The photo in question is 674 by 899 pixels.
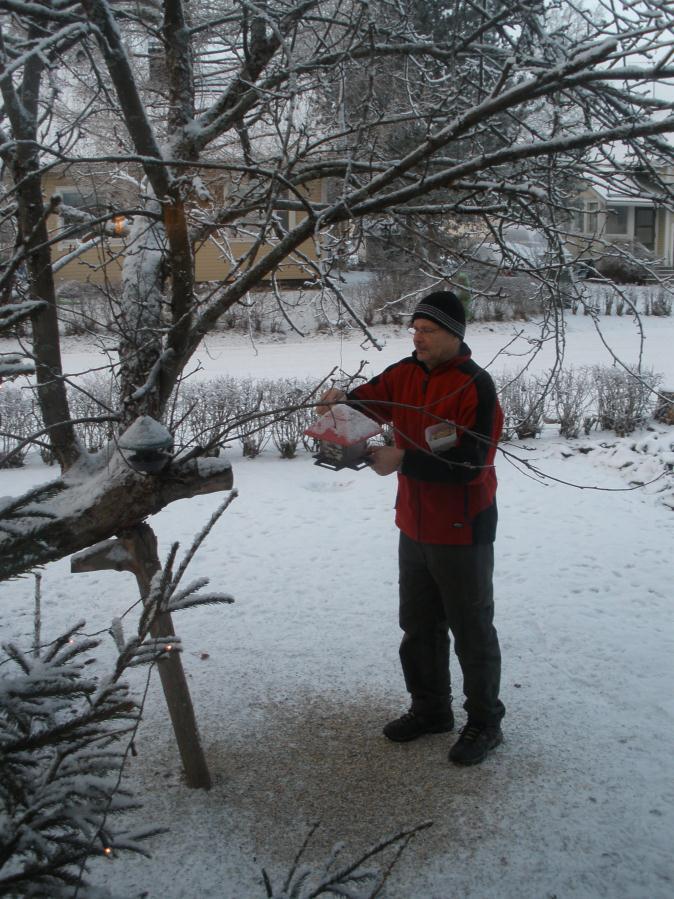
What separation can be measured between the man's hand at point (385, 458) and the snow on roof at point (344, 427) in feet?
0.28

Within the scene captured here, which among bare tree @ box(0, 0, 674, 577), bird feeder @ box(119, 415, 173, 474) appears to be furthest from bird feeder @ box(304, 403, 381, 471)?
bird feeder @ box(119, 415, 173, 474)

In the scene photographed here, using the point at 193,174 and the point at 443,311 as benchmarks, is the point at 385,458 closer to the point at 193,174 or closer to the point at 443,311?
the point at 443,311

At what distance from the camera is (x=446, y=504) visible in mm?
3299

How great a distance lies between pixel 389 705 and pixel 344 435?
5.74ft

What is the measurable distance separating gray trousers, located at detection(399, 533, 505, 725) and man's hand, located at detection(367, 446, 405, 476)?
0.39 m

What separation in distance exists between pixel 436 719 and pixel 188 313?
2255 millimetres

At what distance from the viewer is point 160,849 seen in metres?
3.13

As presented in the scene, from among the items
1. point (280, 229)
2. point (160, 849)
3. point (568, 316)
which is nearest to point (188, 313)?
point (280, 229)

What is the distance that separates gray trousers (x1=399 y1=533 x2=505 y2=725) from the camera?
131 inches

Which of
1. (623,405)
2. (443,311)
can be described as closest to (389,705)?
(443,311)

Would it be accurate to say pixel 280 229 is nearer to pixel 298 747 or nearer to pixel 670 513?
pixel 298 747

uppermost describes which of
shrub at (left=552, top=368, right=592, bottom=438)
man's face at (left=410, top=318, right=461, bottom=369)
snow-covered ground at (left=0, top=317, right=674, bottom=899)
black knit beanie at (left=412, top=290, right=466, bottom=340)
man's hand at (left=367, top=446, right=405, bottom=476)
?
black knit beanie at (left=412, top=290, right=466, bottom=340)

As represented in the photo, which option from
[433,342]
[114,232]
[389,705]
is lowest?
[389,705]

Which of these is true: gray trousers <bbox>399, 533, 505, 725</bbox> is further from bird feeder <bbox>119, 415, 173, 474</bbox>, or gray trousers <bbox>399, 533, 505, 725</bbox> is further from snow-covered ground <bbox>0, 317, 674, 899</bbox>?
bird feeder <bbox>119, 415, 173, 474</bbox>
